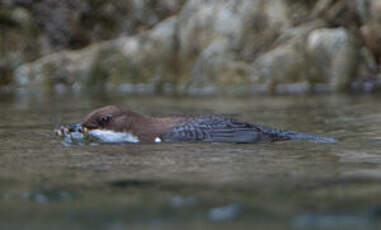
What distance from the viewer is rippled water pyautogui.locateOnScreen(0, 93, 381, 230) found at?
2748 millimetres

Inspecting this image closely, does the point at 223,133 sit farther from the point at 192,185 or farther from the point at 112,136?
the point at 192,185

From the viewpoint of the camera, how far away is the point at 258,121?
8.50 meters

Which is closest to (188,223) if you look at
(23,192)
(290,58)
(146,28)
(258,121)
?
(23,192)

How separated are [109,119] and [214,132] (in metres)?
0.96

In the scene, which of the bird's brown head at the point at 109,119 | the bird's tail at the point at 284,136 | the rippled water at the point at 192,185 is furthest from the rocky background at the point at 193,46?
the rippled water at the point at 192,185

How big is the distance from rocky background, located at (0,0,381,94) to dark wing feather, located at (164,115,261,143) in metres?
8.97

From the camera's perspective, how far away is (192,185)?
3.52m

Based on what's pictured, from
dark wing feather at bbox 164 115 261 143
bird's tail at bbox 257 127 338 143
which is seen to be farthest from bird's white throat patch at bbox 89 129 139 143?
bird's tail at bbox 257 127 338 143

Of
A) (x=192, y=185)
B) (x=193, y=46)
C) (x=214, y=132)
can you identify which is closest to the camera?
(x=192, y=185)

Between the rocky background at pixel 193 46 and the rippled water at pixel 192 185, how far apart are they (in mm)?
9940

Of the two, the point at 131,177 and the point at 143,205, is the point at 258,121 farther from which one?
the point at 143,205

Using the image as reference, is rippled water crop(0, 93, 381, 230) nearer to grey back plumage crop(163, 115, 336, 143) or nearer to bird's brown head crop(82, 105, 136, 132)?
grey back plumage crop(163, 115, 336, 143)

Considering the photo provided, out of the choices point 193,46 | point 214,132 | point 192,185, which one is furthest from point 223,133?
point 193,46

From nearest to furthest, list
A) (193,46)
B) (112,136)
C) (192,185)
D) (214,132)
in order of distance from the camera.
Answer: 1. (192,185)
2. (214,132)
3. (112,136)
4. (193,46)
